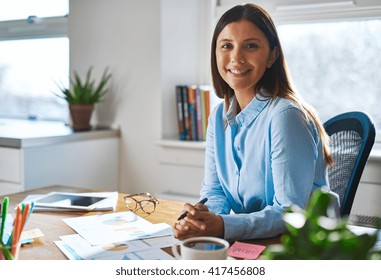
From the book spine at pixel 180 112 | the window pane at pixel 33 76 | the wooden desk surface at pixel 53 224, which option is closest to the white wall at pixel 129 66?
the book spine at pixel 180 112

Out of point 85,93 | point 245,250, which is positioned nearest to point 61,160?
point 85,93

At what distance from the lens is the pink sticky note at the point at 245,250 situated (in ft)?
3.36

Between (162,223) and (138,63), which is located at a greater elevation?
(138,63)

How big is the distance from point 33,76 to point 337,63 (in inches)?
85.7

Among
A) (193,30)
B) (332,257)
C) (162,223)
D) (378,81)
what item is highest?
(193,30)

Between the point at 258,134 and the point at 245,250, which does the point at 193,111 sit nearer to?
the point at 258,134

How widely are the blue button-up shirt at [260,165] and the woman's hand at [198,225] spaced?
2cm

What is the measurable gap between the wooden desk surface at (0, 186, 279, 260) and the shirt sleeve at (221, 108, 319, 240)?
0.04m

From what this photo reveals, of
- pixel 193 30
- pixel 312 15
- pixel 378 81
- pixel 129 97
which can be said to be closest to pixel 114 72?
pixel 129 97

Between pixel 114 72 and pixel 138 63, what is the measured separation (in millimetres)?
182

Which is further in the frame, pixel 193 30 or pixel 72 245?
pixel 193 30

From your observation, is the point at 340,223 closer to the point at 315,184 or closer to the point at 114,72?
the point at 315,184

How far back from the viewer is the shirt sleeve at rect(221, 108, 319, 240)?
46.2 inches

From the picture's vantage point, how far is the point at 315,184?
138cm
